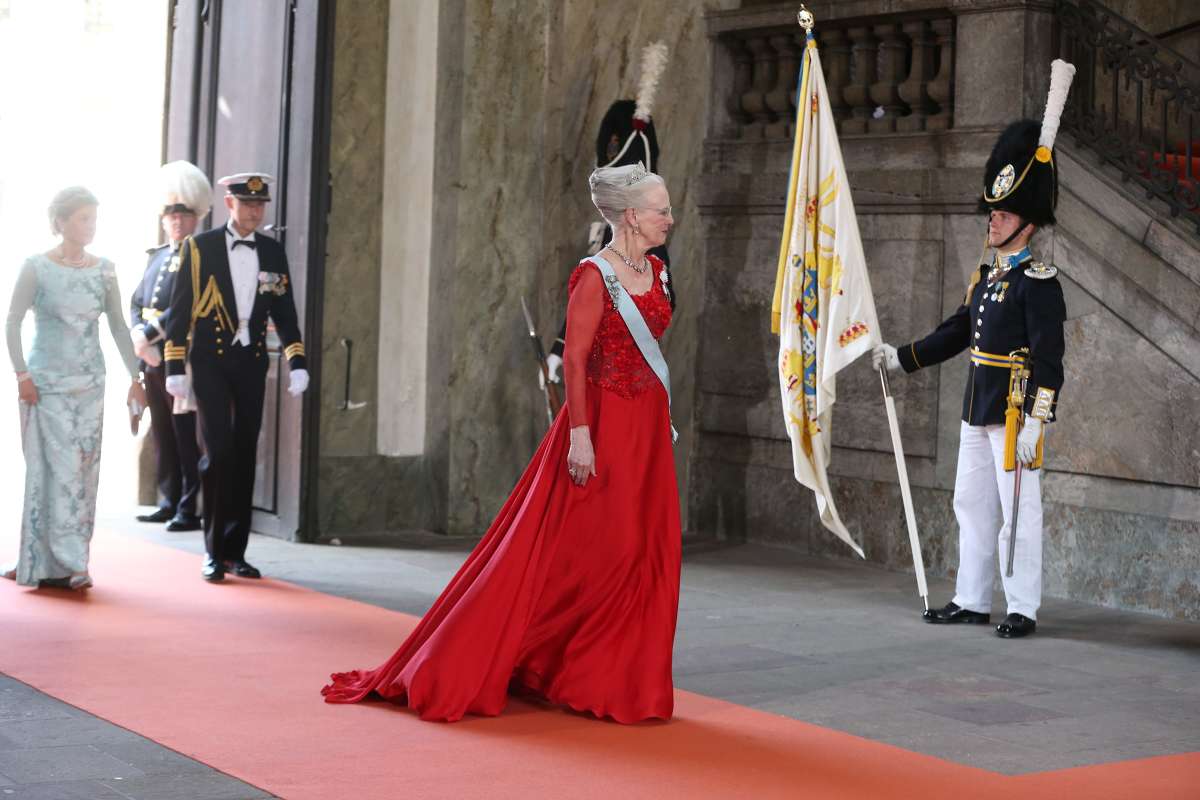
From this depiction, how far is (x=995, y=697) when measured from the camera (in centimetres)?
577

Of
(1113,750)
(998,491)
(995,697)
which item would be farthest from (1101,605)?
(1113,750)

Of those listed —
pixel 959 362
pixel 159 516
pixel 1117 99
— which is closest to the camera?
pixel 1117 99

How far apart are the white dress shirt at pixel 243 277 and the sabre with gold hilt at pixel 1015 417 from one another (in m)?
3.24

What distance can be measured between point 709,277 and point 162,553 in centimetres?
325

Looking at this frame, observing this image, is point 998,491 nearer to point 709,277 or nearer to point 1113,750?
point 1113,750

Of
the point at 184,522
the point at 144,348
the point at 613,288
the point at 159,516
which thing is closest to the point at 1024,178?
the point at 613,288

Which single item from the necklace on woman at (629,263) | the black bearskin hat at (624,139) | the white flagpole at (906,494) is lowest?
the white flagpole at (906,494)

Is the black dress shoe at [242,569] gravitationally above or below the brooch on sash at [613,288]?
below

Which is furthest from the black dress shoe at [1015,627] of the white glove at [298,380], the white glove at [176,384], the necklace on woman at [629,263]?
the white glove at [176,384]

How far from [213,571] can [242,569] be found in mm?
182

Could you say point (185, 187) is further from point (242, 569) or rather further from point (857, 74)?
point (857, 74)

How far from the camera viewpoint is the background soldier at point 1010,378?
22.5ft

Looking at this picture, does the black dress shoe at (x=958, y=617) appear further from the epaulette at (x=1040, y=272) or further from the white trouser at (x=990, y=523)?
the epaulette at (x=1040, y=272)

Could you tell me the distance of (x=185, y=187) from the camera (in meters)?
8.84
